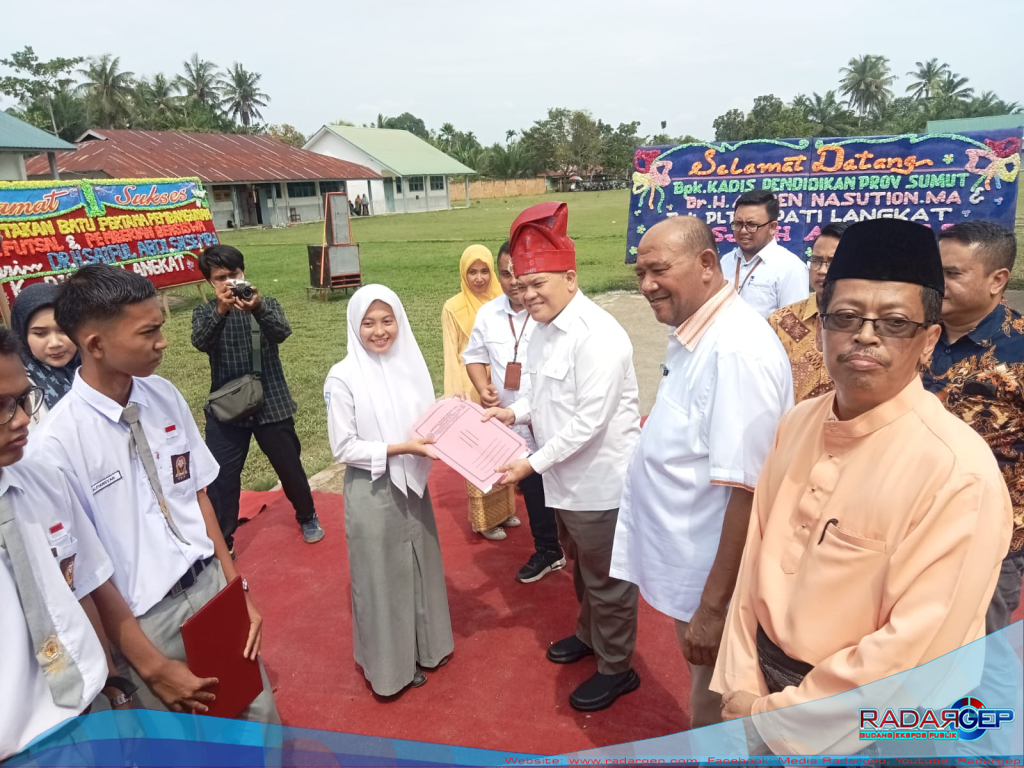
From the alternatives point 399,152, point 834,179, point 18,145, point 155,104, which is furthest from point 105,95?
point 834,179

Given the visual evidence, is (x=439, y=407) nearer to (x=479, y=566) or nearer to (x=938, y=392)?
(x=479, y=566)

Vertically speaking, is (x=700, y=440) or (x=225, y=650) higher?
(x=700, y=440)

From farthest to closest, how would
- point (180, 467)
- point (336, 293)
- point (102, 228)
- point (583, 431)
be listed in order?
point (336, 293) < point (102, 228) < point (583, 431) < point (180, 467)

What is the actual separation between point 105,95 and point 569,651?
56050 millimetres

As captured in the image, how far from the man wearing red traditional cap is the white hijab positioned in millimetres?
385

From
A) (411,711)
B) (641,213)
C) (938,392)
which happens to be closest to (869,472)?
(938,392)

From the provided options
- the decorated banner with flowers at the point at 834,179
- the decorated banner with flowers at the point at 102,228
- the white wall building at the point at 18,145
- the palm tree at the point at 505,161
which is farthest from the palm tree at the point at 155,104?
the decorated banner with flowers at the point at 834,179

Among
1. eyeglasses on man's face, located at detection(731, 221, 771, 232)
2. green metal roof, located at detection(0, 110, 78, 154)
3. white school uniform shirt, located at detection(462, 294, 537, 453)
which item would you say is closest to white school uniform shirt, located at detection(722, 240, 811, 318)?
eyeglasses on man's face, located at detection(731, 221, 771, 232)

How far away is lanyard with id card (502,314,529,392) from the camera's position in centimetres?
384

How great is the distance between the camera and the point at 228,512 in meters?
3.96

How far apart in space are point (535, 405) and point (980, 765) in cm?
202

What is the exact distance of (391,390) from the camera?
283 cm

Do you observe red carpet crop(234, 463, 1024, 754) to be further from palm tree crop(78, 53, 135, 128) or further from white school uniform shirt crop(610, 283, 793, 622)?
palm tree crop(78, 53, 135, 128)

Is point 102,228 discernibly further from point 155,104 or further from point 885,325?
point 155,104
